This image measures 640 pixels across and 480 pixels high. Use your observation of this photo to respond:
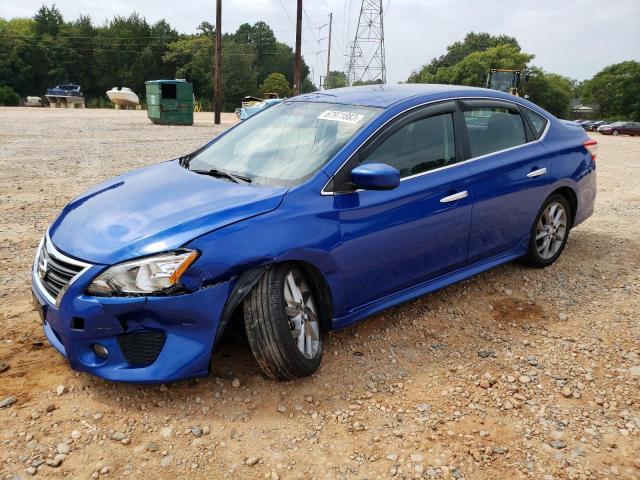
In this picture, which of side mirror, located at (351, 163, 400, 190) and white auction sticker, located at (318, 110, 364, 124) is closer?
side mirror, located at (351, 163, 400, 190)

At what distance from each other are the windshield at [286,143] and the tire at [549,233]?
6.42 feet

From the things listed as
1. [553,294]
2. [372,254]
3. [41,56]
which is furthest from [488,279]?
[41,56]

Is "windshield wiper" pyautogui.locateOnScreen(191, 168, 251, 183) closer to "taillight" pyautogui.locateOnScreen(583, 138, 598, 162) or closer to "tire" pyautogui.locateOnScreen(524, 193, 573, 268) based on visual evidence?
"tire" pyautogui.locateOnScreen(524, 193, 573, 268)

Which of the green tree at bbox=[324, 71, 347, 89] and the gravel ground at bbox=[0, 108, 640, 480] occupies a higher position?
the green tree at bbox=[324, 71, 347, 89]

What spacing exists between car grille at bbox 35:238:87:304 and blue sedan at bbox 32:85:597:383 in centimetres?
1

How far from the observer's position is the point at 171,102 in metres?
24.0

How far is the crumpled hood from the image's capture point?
102 inches

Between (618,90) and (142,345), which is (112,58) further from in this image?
(142,345)

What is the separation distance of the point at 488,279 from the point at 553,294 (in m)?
0.52

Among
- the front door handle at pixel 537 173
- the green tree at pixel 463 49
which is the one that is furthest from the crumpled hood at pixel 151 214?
the green tree at pixel 463 49

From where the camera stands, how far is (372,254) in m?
3.16

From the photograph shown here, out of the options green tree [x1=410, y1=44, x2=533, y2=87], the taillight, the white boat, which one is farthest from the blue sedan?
green tree [x1=410, y1=44, x2=533, y2=87]

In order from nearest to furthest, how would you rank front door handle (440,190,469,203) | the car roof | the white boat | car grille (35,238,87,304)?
car grille (35,238,87,304)
front door handle (440,190,469,203)
the car roof
the white boat

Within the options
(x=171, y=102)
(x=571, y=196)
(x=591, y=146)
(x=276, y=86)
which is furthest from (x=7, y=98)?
(x=571, y=196)
